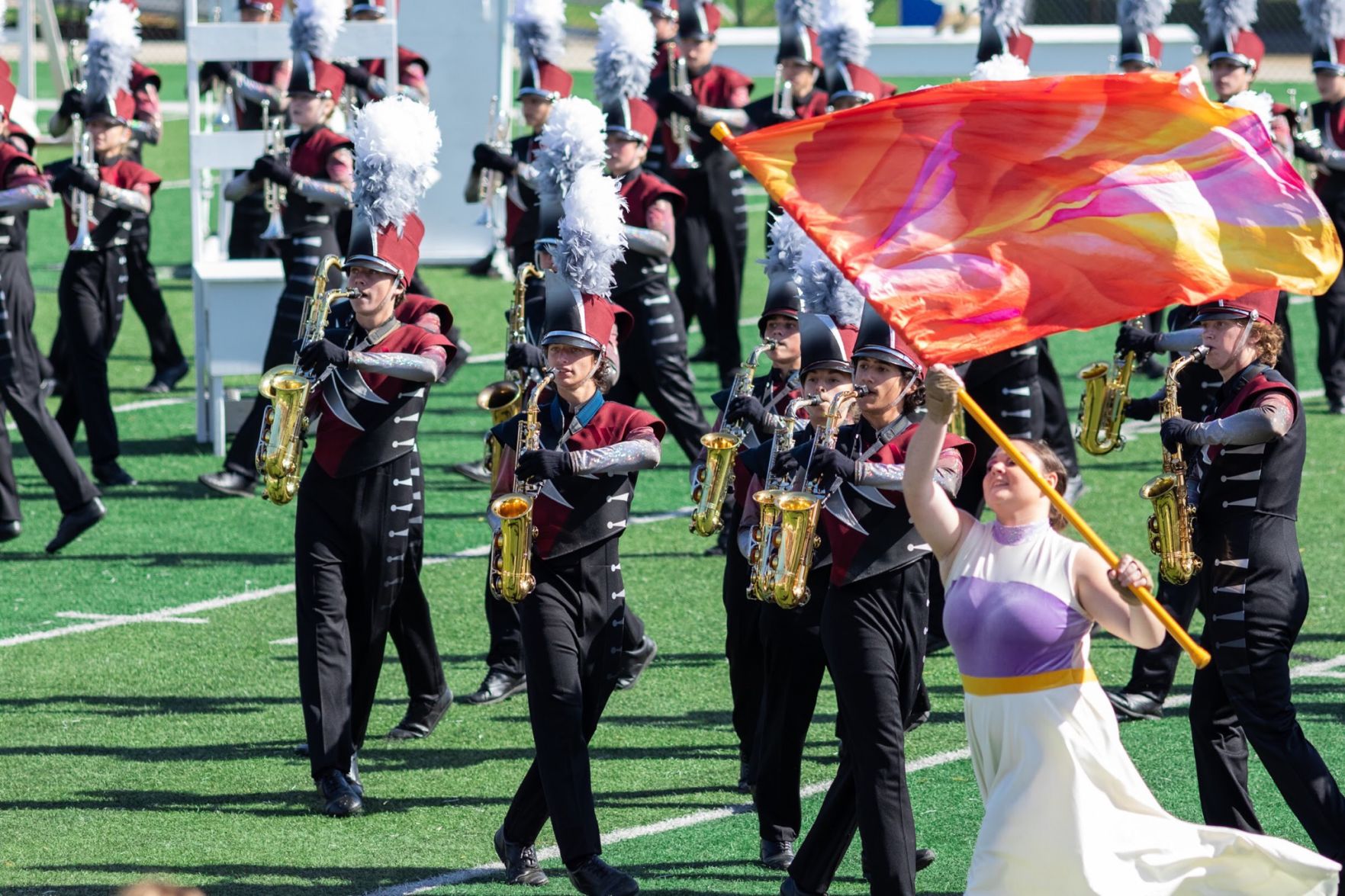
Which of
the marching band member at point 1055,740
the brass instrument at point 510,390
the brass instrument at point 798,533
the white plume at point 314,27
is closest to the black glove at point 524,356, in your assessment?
the brass instrument at point 510,390

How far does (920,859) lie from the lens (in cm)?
711

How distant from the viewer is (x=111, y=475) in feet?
43.1

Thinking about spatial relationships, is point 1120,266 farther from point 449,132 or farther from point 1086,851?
point 449,132

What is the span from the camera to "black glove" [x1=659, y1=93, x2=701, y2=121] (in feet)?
48.5

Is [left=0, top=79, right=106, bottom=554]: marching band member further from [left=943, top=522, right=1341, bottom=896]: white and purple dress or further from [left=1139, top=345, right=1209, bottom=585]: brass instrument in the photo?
[left=943, top=522, right=1341, bottom=896]: white and purple dress

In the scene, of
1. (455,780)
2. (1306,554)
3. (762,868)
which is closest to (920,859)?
(762,868)

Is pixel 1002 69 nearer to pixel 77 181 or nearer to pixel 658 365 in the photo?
pixel 658 365

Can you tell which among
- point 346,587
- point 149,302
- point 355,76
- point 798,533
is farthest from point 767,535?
point 355,76

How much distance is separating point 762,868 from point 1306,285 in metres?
2.56

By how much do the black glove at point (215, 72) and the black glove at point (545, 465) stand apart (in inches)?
405

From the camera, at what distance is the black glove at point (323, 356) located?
25.5 feet

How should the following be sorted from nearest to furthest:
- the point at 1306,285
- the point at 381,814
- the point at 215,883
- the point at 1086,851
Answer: the point at 1086,851
the point at 1306,285
the point at 215,883
the point at 381,814

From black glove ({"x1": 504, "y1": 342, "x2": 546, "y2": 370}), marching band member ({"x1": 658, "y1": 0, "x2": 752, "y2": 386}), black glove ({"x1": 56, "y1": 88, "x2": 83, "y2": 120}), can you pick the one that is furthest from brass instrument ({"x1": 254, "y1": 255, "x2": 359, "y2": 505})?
marching band member ({"x1": 658, "y1": 0, "x2": 752, "y2": 386})

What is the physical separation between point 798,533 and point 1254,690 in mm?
1499
